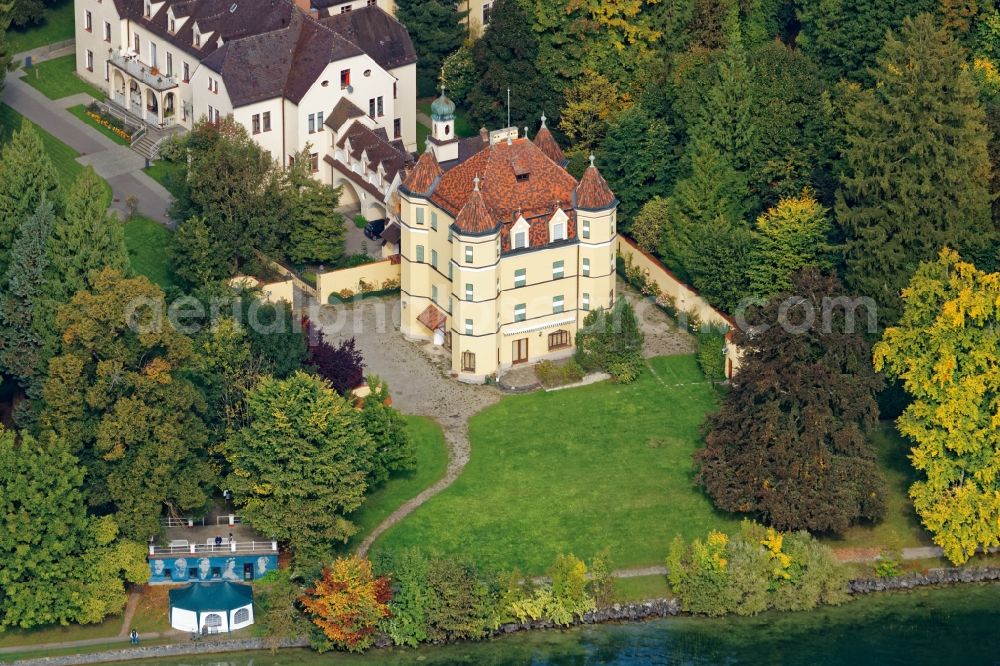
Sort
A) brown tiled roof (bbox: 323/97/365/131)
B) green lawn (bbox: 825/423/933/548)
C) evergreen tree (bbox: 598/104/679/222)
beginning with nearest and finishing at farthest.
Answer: green lawn (bbox: 825/423/933/548) → evergreen tree (bbox: 598/104/679/222) → brown tiled roof (bbox: 323/97/365/131)

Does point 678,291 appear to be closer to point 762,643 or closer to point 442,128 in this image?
point 442,128

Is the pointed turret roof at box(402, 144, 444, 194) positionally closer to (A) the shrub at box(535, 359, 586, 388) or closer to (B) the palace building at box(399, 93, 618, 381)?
(B) the palace building at box(399, 93, 618, 381)

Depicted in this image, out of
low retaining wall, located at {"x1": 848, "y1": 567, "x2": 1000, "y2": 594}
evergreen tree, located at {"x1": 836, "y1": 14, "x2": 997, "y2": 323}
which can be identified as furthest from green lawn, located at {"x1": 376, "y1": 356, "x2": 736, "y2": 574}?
evergreen tree, located at {"x1": 836, "y1": 14, "x2": 997, "y2": 323}

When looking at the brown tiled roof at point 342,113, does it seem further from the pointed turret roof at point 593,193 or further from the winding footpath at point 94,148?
the pointed turret roof at point 593,193

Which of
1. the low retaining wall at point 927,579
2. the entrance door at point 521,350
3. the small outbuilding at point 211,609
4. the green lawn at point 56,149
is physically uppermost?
the green lawn at point 56,149

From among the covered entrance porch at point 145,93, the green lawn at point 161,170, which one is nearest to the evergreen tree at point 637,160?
the green lawn at point 161,170

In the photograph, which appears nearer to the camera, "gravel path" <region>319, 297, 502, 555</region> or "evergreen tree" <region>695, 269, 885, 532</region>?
"evergreen tree" <region>695, 269, 885, 532</region>

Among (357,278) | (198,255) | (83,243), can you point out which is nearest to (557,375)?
(357,278)

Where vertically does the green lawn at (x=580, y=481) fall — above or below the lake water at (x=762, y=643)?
above
